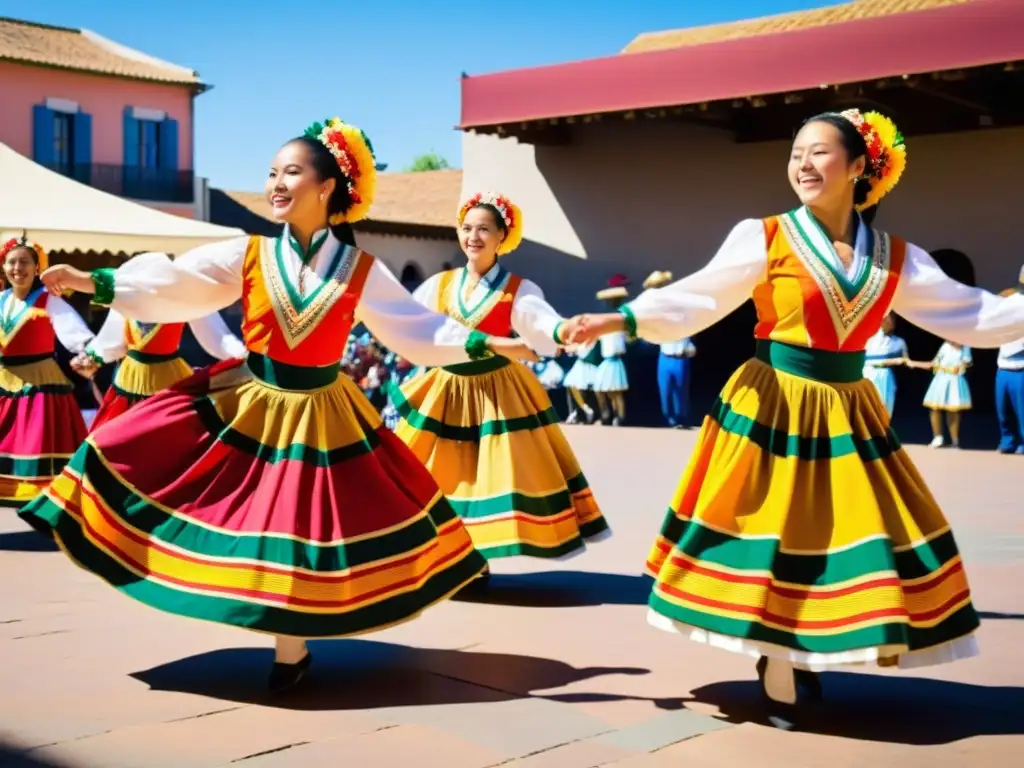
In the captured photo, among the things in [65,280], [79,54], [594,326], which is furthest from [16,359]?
[79,54]

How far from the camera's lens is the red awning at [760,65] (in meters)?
14.0

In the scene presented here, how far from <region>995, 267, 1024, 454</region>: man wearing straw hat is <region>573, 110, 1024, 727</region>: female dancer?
8410mm

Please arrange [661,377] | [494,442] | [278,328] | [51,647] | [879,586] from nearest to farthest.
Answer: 1. [879,586]
2. [278,328]
3. [51,647]
4. [494,442]
5. [661,377]

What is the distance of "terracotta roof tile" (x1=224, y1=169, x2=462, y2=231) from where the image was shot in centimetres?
2658

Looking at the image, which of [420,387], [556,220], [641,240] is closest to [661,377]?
[641,240]

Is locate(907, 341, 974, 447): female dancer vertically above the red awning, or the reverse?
the red awning

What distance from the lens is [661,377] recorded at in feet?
50.5

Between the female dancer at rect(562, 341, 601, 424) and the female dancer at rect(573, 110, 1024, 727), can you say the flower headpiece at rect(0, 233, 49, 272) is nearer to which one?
the female dancer at rect(573, 110, 1024, 727)

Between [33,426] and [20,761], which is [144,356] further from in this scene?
[20,761]

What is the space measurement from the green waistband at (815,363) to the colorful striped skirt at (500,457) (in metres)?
1.98

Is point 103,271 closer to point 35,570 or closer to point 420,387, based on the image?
point 420,387

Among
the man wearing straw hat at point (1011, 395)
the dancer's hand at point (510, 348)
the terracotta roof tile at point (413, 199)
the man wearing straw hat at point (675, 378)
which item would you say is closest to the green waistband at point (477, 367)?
the dancer's hand at point (510, 348)

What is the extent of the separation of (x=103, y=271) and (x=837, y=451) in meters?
2.42

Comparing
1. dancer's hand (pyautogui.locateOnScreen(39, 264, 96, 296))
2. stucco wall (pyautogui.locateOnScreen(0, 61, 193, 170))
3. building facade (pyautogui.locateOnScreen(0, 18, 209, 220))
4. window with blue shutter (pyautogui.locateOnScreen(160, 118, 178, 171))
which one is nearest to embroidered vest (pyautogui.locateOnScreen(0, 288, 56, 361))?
dancer's hand (pyautogui.locateOnScreen(39, 264, 96, 296))
